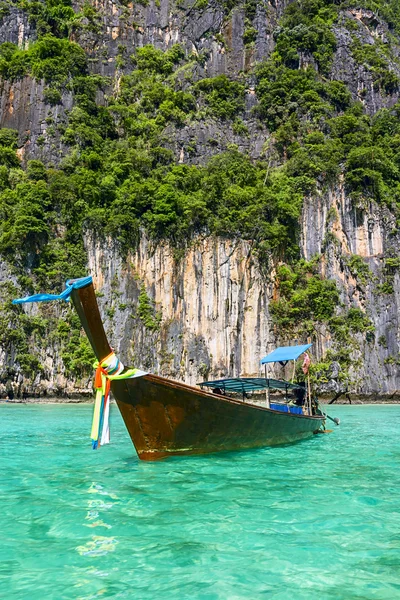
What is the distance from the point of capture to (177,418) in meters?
8.76

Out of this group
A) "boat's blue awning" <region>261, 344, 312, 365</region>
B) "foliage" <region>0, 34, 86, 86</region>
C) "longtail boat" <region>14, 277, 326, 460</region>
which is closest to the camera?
"longtail boat" <region>14, 277, 326, 460</region>

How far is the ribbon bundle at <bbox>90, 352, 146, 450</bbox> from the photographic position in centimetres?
757

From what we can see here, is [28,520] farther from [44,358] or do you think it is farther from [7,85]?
[7,85]

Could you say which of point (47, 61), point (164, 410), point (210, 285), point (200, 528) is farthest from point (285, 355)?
point (47, 61)

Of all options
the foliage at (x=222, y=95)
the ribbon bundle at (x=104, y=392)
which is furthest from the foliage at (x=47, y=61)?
the ribbon bundle at (x=104, y=392)

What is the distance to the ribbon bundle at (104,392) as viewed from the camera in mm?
7570

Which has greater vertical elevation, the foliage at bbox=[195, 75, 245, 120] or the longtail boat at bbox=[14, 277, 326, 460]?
the foliage at bbox=[195, 75, 245, 120]

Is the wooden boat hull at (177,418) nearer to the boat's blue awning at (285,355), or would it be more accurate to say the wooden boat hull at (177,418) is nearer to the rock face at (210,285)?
the boat's blue awning at (285,355)

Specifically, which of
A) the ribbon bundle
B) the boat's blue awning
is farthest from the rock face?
the ribbon bundle

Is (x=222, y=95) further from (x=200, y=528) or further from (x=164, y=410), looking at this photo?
(x=200, y=528)

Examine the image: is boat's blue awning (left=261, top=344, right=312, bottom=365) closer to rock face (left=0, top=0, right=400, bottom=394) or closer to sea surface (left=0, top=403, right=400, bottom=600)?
sea surface (left=0, top=403, right=400, bottom=600)

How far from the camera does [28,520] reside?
540 centimetres

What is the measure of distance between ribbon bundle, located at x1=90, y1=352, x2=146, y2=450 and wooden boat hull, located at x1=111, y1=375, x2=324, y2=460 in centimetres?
38

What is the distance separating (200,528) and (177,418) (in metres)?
3.65
